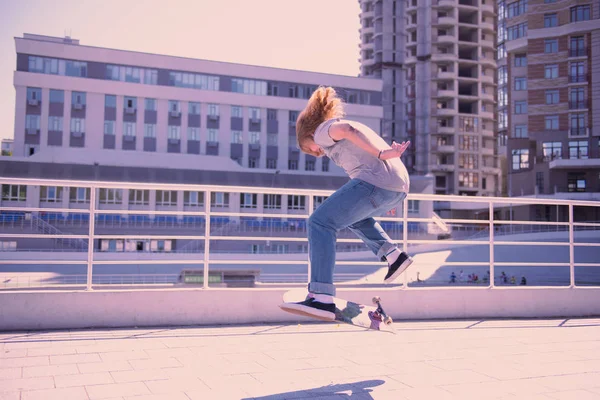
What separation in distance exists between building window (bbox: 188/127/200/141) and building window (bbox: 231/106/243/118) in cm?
449

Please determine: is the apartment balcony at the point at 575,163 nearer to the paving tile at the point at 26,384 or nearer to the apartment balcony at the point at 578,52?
the apartment balcony at the point at 578,52

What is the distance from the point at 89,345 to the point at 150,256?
38872 millimetres

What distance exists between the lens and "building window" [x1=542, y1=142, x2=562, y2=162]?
208 ft

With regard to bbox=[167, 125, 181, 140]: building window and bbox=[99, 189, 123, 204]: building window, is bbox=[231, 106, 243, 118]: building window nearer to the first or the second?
bbox=[167, 125, 181, 140]: building window

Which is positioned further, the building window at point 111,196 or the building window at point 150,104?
the building window at point 150,104

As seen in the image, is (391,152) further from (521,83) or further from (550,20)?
(521,83)

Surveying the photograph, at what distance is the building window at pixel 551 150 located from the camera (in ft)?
208

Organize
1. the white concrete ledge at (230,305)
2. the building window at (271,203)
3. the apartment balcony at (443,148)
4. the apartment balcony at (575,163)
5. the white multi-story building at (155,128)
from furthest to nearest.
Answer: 1. the apartment balcony at (443,148)
2. the apartment balcony at (575,163)
3. the building window at (271,203)
4. the white multi-story building at (155,128)
5. the white concrete ledge at (230,305)

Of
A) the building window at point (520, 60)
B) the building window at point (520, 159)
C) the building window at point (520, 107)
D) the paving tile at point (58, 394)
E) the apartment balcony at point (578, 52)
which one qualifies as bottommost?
the paving tile at point (58, 394)

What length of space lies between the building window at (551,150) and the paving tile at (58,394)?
66.7 meters

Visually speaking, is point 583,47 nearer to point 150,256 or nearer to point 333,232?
point 150,256

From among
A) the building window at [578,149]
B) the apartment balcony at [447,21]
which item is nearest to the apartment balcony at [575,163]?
the building window at [578,149]

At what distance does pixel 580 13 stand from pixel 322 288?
228 ft

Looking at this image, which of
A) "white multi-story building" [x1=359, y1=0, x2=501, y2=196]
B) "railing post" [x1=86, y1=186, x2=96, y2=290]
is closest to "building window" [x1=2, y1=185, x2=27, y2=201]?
"railing post" [x1=86, y1=186, x2=96, y2=290]
